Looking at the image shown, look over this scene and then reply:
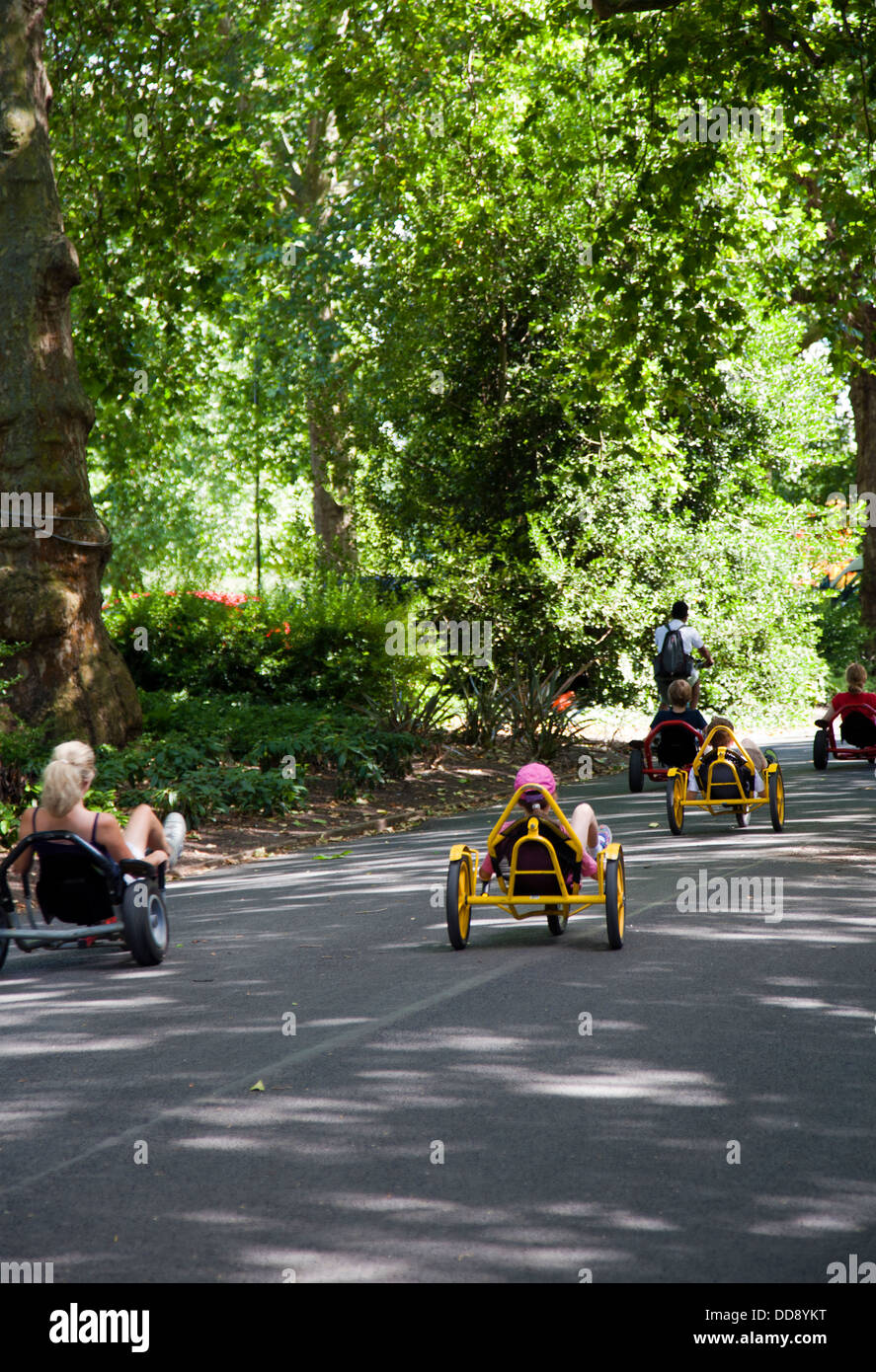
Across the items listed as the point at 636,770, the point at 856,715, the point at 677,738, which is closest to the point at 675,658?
the point at 636,770

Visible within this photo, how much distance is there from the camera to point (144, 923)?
27.0 ft

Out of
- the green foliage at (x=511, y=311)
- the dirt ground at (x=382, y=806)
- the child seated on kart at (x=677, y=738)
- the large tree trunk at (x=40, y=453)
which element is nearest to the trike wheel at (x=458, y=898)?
the dirt ground at (x=382, y=806)

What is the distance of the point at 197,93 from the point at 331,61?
7.23ft

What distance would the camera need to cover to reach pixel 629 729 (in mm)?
30922

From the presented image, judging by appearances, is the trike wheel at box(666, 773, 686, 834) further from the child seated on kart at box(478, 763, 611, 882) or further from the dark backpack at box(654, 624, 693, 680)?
the child seated on kart at box(478, 763, 611, 882)

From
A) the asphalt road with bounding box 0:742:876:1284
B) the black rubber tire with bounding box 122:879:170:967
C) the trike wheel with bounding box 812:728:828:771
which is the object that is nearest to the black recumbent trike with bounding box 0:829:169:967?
the black rubber tire with bounding box 122:879:170:967

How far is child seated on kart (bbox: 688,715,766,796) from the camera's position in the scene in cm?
1290

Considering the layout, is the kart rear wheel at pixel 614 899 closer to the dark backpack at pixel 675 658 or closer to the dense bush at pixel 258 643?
the dark backpack at pixel 675 658

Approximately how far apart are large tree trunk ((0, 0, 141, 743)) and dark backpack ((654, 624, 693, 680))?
6.33 metres

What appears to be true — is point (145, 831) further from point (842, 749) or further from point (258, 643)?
point (842, 749)

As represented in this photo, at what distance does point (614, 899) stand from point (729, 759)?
503 centimetres

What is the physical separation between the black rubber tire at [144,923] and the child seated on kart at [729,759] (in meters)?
5.98
